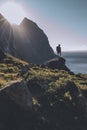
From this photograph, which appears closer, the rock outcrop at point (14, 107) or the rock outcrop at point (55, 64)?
the rock outcrop at point (14, 107)

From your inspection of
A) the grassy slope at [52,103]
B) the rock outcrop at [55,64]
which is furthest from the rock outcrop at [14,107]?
the rock outcrop at [55,64]

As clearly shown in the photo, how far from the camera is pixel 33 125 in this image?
27703 millimetres

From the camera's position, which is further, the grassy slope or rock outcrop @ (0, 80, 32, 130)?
the grassy slope

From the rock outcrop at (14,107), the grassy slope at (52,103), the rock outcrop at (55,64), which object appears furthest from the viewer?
the rock outcrop at (55,64)

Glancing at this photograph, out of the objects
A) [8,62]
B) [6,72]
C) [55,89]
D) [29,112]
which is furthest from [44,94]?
[8,62]

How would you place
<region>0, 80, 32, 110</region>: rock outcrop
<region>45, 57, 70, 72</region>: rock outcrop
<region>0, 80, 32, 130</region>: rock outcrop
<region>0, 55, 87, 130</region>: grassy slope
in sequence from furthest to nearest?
<region>45, 57, 70, 72</region>: rock outcrop, <region>0, 55, 87, 130</region>: grassy slope, <region>0, 80, 32, 110</region>: rock outcrop, <region>0, 80, 32, 130</region>: rock outcrop

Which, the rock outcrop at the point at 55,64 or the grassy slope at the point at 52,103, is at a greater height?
the rock outcrop at the point at 55,64

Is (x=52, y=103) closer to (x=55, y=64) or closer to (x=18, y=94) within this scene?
(x=18, y=94)

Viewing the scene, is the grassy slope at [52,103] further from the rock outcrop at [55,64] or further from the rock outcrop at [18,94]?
the rock outcrop at [55,64]

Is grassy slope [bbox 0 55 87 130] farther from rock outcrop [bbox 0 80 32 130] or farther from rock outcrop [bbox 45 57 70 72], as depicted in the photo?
rock outcrop [bbox 45 57 70 72]

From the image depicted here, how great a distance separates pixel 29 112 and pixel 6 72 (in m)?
13.2

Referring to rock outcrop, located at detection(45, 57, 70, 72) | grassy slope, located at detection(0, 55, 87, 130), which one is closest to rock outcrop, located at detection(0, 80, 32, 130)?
grassy slope, located at detection(0, 55, 87, 130)

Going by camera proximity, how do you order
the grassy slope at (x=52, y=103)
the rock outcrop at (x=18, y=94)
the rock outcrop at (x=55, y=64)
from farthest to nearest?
the rock outcrop at (x=55, y=64), the grassy slope at (x=52, y=103), the rock outcrop at (x=18, y=94)

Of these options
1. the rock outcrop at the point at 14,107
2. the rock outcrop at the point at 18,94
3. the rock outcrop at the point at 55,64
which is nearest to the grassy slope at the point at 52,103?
the rock outcrop at the point at 14,107
